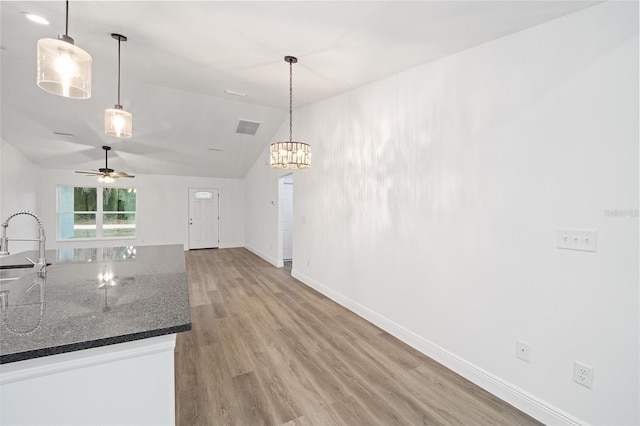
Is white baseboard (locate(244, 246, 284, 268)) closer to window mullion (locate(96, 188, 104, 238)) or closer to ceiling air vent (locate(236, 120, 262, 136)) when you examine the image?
ceiling air vent (locate(236, 120, 262, 136))

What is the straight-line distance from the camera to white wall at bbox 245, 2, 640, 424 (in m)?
1.58

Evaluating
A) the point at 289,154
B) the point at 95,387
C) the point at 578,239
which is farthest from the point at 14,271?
the point at 578,239

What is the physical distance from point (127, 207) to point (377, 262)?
785cm

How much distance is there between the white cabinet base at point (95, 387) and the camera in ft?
3.14

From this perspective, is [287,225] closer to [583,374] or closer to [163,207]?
[163,207]

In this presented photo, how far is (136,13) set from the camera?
214 cm

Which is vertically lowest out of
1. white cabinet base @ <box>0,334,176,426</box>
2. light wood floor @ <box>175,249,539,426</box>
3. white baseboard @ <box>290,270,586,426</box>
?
light wood floor @ <box>175,249,539,426</box>

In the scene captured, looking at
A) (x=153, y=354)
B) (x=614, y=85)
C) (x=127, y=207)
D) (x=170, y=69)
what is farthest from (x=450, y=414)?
(x=127, y=207)

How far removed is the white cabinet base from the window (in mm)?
8240

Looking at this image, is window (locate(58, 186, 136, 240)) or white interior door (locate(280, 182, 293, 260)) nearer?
white interior door (locate(280, 182, 293, 260))

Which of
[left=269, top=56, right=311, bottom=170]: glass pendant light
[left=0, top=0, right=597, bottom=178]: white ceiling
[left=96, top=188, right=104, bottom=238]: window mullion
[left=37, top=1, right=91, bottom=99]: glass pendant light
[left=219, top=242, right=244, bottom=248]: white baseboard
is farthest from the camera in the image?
[left=219, top=242, right=244, bottom=248]: white baseboard

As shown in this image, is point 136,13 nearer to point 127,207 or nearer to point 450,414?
point 450,414

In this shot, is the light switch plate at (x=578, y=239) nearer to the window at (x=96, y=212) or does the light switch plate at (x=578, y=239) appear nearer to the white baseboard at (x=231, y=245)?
the white baseboard at (x=231, y=245)

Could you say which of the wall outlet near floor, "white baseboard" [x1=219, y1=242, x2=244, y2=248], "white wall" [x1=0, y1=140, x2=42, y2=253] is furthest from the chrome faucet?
"white baseboard" [x1=219, y1=242, x2=244, y2=248]
